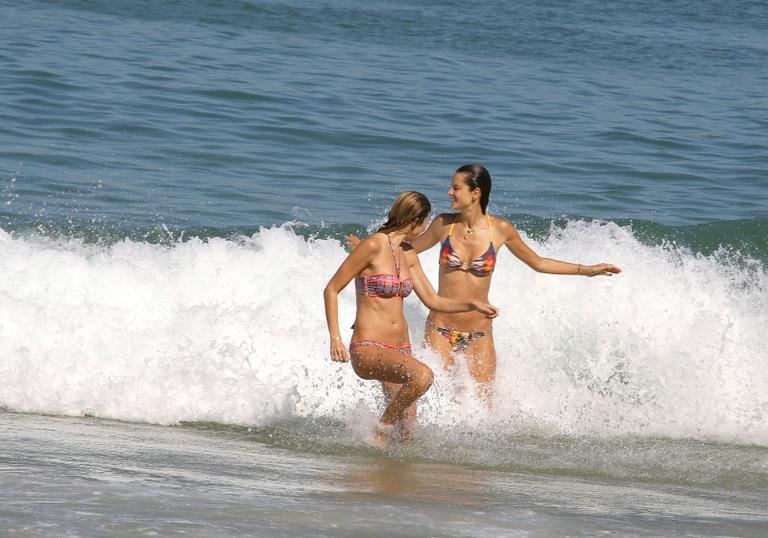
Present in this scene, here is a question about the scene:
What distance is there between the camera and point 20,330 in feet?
28.0

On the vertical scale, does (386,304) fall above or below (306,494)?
above

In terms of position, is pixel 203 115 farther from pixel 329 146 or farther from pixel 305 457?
pixel 305 457

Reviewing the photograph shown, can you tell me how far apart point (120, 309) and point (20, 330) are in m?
0.78

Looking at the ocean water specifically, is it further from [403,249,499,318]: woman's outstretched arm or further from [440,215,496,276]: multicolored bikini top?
[403,249,499,318]: woman's outstretched arm

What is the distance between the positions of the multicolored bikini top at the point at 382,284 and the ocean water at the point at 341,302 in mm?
918

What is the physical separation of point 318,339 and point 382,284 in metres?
2.33

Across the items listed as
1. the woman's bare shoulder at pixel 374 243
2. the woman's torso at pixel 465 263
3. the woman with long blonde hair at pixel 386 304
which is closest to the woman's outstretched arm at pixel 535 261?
the woman's torso at pixel 465 263

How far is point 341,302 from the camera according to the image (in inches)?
373

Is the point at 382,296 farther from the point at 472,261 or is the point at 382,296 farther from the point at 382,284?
the point at 472,261

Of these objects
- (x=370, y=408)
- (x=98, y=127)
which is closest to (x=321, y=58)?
(x=98, y=127)

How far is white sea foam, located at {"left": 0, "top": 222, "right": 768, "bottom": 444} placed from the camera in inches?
312

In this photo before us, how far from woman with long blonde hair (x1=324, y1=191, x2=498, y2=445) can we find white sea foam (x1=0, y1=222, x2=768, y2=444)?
3.01 feet

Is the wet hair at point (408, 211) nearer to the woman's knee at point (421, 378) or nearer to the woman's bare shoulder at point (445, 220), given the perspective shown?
the woman's knee at point (421, 378)

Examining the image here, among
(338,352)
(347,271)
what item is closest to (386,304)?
(347,271)
